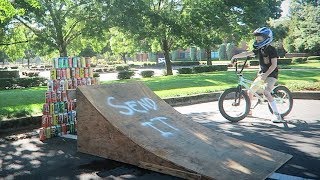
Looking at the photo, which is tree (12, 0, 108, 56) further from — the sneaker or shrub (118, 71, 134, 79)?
the sneaker

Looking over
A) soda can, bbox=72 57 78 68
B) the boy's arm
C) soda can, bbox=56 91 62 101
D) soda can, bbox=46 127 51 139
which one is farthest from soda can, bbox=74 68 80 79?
the boy's arm

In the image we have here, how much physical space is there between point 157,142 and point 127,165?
607 mm

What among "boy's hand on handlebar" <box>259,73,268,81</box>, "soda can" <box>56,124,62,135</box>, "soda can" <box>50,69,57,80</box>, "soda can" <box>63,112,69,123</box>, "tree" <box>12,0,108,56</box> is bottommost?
"soda can" <box>56,124,62,135</box>

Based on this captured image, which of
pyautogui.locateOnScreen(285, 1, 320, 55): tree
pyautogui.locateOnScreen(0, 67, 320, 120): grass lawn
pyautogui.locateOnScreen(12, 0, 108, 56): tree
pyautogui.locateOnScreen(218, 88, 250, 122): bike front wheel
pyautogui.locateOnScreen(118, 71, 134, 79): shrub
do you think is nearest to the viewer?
pyautogui.locateOnScreen(218, 88, 250, 122): bike front wheel

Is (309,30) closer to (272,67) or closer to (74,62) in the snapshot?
(272,67)

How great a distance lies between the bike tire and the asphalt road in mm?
232

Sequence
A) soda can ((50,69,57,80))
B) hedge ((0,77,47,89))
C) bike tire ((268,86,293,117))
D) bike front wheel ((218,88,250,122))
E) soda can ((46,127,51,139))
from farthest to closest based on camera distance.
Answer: hedge ((0,77,47,89)) < bike tire ((268,86,293,117)) < bike front wheel ((218,88,250,122)) < soda can ((50,69,57,80)) < soda can ((46,127,51,139))

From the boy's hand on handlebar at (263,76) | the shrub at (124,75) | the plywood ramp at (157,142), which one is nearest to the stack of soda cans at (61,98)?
the plywood ramp at (157,142)

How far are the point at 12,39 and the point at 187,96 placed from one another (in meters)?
22.7

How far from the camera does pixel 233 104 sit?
28.8ft

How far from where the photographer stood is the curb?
8.71 metres

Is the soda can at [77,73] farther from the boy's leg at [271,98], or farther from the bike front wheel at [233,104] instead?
the boy's leg at [271,98]

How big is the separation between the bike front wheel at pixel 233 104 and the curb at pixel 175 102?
3710 mm

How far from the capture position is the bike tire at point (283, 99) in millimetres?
9141
